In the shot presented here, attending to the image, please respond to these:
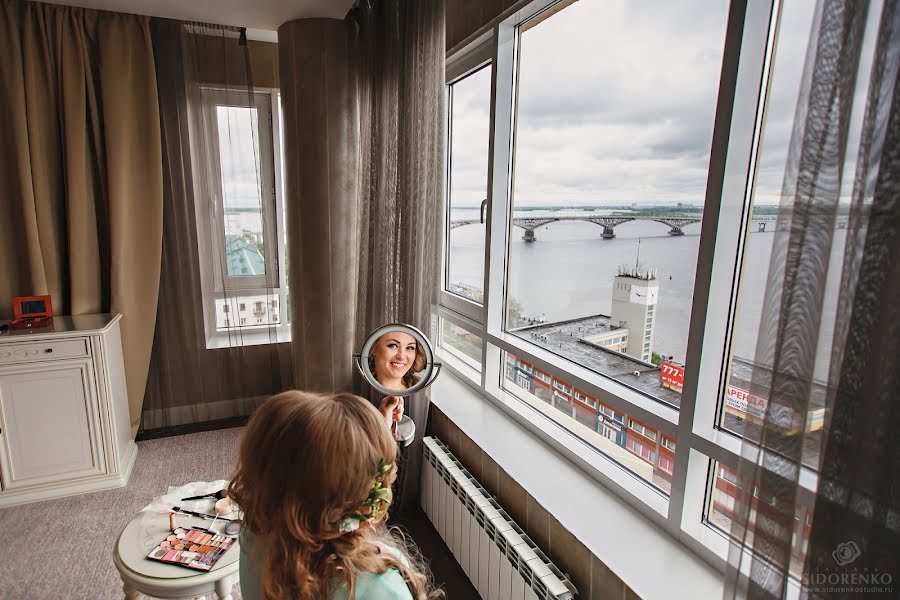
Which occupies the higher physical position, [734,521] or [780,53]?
[780,53]

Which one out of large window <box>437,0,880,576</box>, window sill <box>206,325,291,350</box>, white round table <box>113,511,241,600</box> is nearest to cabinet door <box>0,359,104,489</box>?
window sill <box>206,325,291,350</box>

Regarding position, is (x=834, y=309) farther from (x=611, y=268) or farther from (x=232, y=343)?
(x=232, y=343)

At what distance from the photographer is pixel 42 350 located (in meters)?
2.47

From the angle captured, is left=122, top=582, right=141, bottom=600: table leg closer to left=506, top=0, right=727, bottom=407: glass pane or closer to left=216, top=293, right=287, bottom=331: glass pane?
left=506, top=0, right=727, bottom=407: glass pane

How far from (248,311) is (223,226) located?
552mm

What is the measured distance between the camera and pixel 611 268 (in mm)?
1639

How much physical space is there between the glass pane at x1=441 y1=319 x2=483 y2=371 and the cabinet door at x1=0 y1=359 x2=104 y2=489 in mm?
1771

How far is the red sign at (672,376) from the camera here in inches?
55.2

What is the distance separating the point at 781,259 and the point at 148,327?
3.30m

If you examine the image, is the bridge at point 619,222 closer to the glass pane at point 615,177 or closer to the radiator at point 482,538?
the glass pane at point 615,177

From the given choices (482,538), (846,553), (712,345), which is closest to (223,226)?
(482,538)

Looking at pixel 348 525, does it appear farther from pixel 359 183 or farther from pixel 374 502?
pixel 359 183

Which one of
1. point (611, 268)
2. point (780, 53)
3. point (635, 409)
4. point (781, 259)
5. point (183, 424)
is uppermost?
point (780, 53)

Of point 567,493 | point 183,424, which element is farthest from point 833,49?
point 183,424
